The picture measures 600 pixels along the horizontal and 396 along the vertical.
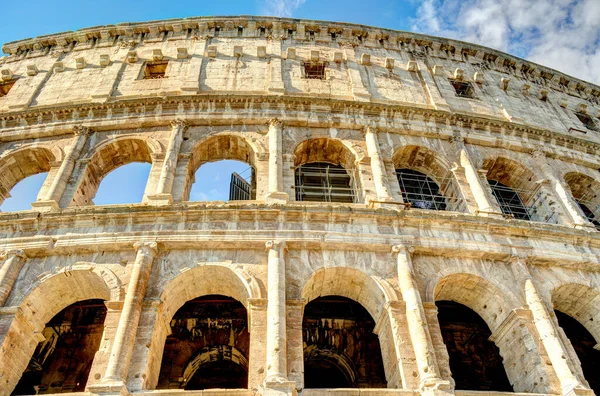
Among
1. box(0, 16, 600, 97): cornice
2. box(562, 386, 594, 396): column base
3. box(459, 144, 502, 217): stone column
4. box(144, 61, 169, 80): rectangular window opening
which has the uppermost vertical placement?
box(0, 16, 600, 97): cornice

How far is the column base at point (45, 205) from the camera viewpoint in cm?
1040

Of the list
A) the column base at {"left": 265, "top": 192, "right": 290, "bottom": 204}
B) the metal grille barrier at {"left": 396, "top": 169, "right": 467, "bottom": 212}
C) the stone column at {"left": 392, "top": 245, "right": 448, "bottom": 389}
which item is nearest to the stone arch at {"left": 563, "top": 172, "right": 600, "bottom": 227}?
the metal grille barrier at {"left": 396, "top": 169, "right": 467, "bottom": 212}

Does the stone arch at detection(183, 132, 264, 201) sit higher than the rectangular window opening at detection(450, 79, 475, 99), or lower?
lower

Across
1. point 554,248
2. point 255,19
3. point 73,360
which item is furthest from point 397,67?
point 73,360

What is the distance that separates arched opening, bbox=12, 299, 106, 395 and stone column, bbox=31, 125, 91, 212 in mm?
2336

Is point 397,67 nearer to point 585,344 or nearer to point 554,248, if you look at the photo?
point 554,248

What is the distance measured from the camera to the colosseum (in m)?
8.45

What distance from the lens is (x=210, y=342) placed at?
10898 mm

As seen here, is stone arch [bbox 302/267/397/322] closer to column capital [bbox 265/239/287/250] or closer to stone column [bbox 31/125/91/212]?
column capital [bbox 265/239/287/250]

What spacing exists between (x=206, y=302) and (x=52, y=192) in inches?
168

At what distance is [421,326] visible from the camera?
324 inches

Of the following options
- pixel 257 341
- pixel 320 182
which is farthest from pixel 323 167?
pixel 257 341

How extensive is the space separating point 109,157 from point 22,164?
2.34 metres

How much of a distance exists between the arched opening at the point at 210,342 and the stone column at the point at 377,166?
13.7ft
